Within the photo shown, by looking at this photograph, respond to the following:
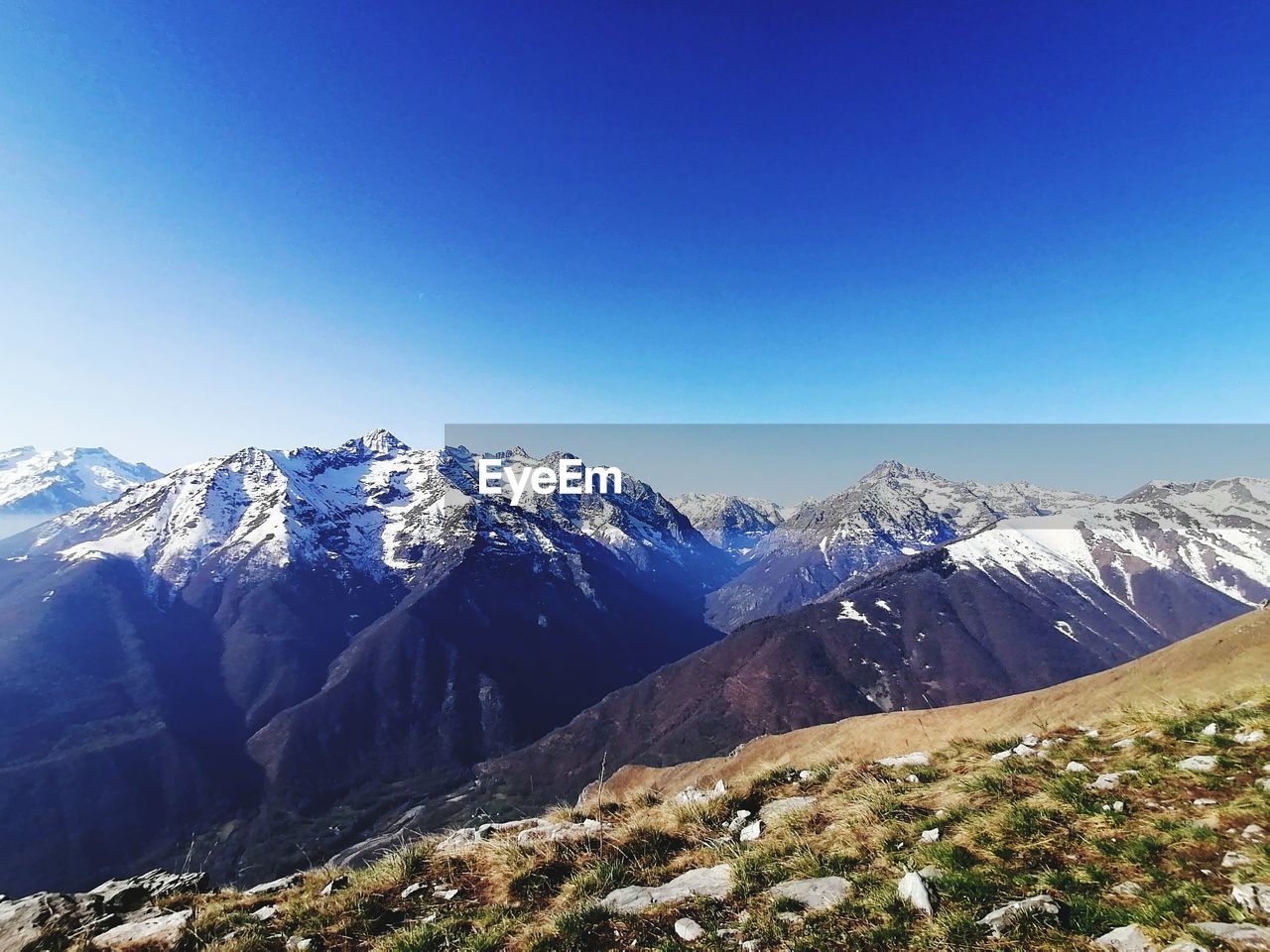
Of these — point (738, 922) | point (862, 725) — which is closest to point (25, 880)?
point (862, 725)

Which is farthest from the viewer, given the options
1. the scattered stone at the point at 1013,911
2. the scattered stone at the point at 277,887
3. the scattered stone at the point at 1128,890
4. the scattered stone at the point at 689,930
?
the scattered stone at the point at 277,887

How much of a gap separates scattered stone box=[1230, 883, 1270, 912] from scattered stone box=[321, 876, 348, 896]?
13.4 m

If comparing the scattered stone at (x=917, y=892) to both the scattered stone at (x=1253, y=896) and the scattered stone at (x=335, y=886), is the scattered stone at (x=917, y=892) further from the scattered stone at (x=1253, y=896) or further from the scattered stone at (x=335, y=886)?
the scattered stone at (x=335, y=886)

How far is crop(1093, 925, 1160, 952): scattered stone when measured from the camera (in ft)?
18.7

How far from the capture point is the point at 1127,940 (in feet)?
19.1

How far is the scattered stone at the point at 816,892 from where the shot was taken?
7.85 m

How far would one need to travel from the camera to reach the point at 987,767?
12742 millimetres

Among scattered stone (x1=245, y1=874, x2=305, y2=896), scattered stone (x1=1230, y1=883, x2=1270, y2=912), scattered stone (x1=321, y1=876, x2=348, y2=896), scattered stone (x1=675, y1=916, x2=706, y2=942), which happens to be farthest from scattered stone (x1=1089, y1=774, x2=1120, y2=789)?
scattered stone (x1=245, y1=874, x2=305, y2=896)

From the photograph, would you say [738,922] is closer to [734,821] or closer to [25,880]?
[734,821]

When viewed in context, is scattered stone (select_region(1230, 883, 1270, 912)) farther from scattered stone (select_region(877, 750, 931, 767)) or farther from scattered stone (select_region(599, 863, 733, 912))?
scattered stone (select_region(877, 750, 931, 767))

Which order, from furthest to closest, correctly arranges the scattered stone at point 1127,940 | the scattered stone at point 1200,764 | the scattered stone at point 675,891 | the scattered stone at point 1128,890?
the scattered stone at point 1200,764 < the scattered stone at point 675,891 < the scattered stone at point 1128,890 < the scattered stone at point 1127,940

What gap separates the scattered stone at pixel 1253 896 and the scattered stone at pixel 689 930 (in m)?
5.98

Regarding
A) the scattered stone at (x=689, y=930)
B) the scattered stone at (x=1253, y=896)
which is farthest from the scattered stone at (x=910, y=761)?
the scattered stone at (x=689, y=930)

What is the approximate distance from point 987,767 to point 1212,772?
391 centimetres
